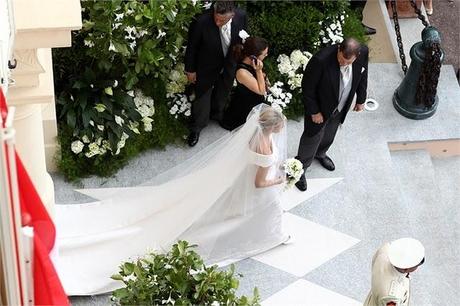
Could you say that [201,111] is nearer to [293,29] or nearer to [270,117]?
[293,29]

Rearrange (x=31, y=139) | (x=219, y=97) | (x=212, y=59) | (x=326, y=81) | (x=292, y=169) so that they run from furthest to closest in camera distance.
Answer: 1. (x=219, y=97)
2. (x=212, y=59)
3. (x=326, y=81)
4. (x=292, y=169)
5. (x=31, y=139)

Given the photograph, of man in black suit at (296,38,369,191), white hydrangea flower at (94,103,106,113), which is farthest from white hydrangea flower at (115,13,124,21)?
man in black suit at (296,38,369,191)

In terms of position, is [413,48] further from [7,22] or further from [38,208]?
[38,208]

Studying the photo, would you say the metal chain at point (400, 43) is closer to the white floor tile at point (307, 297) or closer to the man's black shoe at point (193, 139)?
the man's black shoe at point (193, 139)

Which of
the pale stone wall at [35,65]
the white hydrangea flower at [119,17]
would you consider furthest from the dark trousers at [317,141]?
the pale stone wall at [35,65]

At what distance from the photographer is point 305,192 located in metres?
8.82

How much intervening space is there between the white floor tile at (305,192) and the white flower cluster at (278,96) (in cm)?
69

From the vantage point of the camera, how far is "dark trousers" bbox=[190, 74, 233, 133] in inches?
347

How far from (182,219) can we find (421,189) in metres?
2.23

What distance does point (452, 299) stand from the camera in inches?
332

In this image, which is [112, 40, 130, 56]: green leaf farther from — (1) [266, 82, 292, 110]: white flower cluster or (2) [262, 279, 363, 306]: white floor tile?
(2) [262, 279, 363, 306]: white floor tile

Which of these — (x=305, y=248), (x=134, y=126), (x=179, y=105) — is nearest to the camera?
(x=305, y=248)

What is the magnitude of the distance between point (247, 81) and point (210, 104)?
74 cm

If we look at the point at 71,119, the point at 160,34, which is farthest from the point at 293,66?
the point at 71,119
